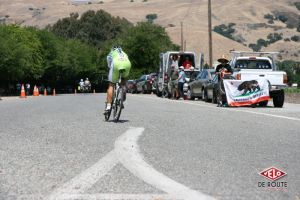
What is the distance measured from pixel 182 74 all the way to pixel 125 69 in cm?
1887

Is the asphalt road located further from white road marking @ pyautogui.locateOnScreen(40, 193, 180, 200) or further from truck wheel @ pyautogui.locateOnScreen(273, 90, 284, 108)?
truck wheel @ pyautogui.locateOnScreen(273, 90, 284, 108)

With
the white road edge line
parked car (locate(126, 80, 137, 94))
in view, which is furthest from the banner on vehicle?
parked car (locate(126, 80, 137, 94))

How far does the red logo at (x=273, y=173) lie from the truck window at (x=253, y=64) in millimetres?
18266

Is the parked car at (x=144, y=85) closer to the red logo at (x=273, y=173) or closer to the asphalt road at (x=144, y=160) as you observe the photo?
the asphalt road at (x=144, y=160)

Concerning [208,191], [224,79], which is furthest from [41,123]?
[224,79]

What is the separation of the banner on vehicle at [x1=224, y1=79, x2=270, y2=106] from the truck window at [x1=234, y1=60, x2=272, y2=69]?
9.10 feet

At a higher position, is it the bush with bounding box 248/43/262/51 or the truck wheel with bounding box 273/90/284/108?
the bush with bounding box 248/43/262/51

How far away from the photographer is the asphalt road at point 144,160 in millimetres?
6863

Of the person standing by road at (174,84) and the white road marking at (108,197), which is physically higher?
the person standing by road at (174,84)

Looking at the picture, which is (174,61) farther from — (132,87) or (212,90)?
(132,87)

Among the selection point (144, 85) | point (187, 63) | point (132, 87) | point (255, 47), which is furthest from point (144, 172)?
point (255, 47)

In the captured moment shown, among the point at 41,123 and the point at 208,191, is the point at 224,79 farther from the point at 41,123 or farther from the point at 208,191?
the point at 208,191

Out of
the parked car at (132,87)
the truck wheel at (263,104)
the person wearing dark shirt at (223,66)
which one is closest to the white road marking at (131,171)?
the person wearing dark shirt at (223,66)

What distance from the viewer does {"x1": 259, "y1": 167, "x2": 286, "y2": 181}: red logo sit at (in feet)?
25.3
